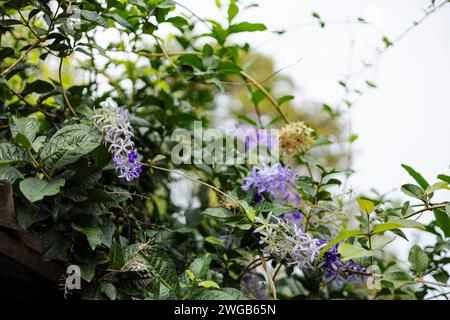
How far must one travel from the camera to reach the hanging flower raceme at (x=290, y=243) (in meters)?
0.87

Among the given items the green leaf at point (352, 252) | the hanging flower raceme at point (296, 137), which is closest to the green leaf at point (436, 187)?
the green leaf at point (352, 252)

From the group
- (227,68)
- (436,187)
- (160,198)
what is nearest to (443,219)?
(436,187)

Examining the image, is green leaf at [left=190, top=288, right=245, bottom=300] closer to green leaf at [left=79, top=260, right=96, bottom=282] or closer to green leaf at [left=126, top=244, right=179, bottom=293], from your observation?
green leaf at [left=126, top=244, right=179, bottom=293]

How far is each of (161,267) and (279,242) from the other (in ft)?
0.80

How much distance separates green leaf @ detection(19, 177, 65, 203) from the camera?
703mm

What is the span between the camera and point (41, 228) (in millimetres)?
850

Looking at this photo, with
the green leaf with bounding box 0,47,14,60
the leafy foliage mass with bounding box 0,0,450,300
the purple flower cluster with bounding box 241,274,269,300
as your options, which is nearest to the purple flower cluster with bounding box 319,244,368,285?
the leafy foliage mass with bounding box 0,0,450,300

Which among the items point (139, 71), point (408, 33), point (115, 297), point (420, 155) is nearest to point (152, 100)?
point (139, 71)

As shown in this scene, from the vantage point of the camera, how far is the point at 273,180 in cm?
107

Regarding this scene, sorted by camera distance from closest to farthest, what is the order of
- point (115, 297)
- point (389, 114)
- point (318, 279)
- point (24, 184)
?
point (24, 184) → point (115, 297) → point (318, 279) → point (389, 114)

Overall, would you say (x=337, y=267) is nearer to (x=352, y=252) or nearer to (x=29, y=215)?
(x=352, y=252)

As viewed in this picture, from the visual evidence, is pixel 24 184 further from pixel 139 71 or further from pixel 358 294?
pixel 358 294

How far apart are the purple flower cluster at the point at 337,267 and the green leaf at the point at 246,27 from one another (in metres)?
0.51
